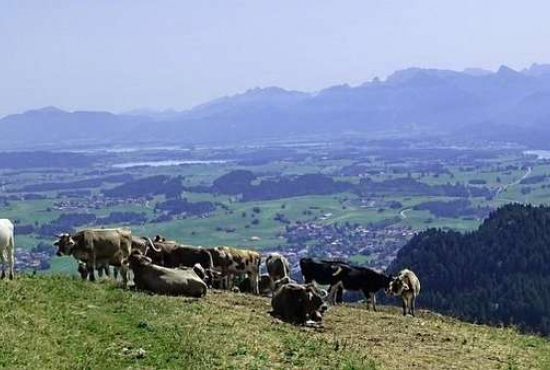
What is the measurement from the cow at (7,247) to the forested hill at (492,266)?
60.5m

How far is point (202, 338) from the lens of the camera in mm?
16781

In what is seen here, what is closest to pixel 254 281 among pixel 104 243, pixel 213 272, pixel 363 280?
pixel 213 272

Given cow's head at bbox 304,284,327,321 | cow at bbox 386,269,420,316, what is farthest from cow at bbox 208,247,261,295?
cow's head at bbox 304,284,327,321

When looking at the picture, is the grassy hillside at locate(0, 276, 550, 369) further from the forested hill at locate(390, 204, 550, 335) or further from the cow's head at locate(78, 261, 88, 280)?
the forested hill at locate(390, 204, 550, 335)

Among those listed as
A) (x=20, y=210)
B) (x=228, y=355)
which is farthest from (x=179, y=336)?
(x=20, y=210)

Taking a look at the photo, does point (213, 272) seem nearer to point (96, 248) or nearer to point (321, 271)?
point (321, 271)

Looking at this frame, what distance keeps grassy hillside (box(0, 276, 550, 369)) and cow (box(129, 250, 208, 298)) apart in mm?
781

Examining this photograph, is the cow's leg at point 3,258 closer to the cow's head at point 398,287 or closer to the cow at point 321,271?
the cow at point 321,271

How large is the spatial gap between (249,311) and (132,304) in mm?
3385

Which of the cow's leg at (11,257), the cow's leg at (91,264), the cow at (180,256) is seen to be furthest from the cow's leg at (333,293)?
the cow's leg at (11,257)

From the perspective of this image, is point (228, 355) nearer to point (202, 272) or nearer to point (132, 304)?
point (132, 304)

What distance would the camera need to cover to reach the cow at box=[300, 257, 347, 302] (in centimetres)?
2889

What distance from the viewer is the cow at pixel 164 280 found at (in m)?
22.7

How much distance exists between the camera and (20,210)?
195375 mm
